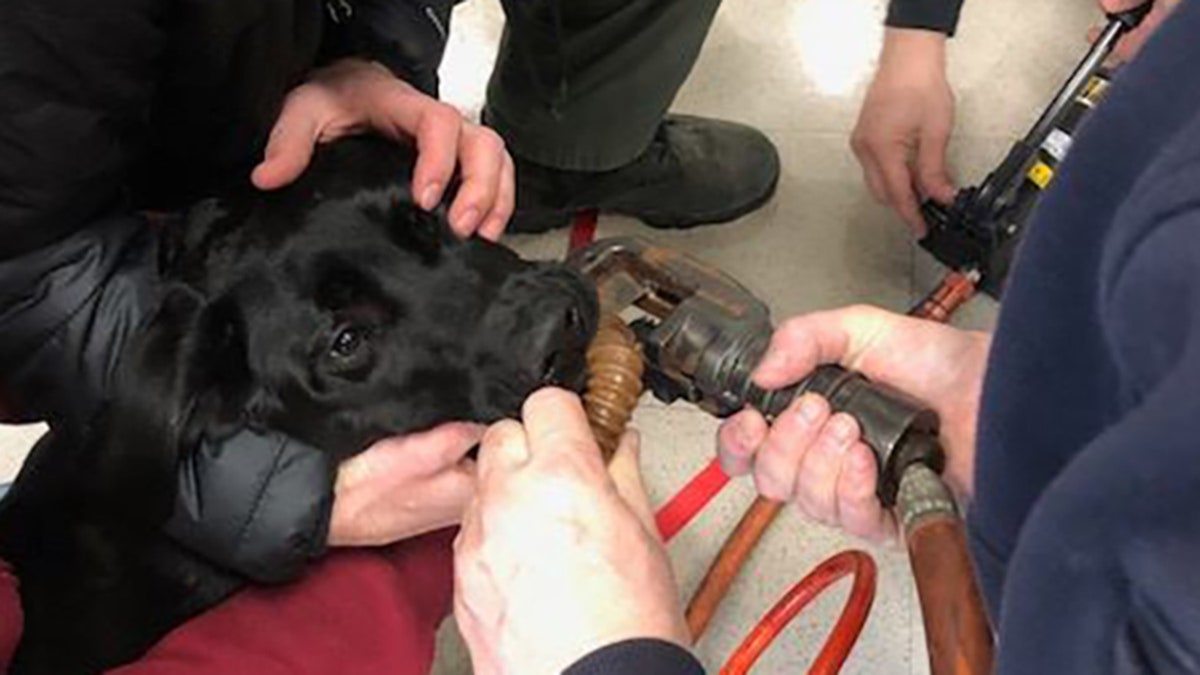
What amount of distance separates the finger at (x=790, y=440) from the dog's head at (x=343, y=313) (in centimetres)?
22

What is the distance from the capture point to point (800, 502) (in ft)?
3.05

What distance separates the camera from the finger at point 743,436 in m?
0.90

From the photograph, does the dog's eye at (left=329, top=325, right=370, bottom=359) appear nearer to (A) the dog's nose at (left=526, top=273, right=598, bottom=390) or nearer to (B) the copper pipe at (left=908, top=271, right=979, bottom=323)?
(A) the dog's nose at (left=526, top=273, right=598, bottom=390)

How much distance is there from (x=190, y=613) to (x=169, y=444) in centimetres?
22

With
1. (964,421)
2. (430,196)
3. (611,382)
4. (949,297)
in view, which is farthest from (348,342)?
(949,297)

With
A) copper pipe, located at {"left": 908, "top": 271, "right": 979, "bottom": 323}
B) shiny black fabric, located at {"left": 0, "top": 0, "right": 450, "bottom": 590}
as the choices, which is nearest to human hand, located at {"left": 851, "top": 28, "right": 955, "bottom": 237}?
copper pipe, located at {"left": 908, "top": 271, "right": 979, "bottom": 323}

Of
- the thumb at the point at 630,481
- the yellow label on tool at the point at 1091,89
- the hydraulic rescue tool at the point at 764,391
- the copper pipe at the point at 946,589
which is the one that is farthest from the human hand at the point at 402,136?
the yellow label on tool at the point at 1091,89

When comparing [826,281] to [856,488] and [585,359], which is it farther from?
[856,488]

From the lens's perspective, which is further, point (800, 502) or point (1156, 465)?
point (800, 502)

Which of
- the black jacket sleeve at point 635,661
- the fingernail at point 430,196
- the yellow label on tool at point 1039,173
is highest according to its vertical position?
the black jacket sleeve at point 635,661

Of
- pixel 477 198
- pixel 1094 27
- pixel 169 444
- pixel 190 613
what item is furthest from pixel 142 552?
pixel 1094 27

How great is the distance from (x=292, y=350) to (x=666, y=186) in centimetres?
77

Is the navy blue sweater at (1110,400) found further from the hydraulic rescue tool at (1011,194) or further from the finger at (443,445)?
the hydraulic rescue tool at (1011,194)

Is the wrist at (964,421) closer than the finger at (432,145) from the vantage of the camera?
Yes
